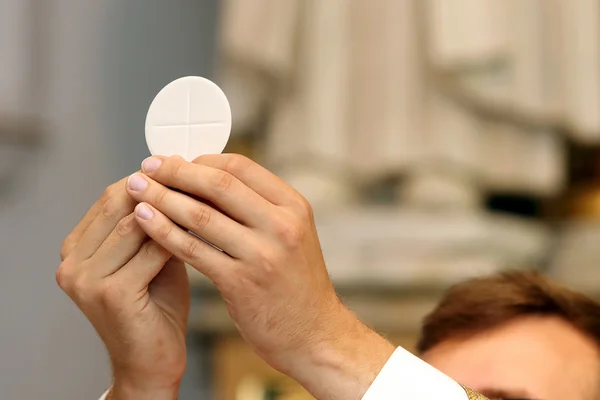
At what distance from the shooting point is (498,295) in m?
0.98

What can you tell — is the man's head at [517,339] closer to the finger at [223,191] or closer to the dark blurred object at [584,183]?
the finger at [223,191]

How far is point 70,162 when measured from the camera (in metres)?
1.41

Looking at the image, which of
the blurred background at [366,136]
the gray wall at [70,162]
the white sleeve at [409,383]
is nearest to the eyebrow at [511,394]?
the white sleeve at [409,383]

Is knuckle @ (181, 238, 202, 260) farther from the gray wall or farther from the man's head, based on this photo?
the gray wall

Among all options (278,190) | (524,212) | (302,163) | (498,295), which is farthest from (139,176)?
(524,212)

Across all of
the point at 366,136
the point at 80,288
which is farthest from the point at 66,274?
the point at 366,136

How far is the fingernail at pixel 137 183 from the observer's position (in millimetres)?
643

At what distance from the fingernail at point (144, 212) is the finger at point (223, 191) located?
0.03m

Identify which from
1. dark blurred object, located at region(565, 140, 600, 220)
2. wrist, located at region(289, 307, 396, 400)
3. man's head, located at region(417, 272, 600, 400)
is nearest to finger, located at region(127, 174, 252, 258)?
wrist, located at region(289, 307, 396, 400)

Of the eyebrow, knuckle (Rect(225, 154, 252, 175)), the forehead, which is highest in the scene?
knuckle (Rect(225, 154, 252, 175))

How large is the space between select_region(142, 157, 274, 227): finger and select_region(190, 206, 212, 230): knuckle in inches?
0.5

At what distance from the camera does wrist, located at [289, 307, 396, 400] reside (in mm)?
639

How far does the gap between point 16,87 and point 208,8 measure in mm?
656

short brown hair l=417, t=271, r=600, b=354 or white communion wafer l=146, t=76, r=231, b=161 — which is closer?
white communion wafer l=146, t=76, r=231, b=161
